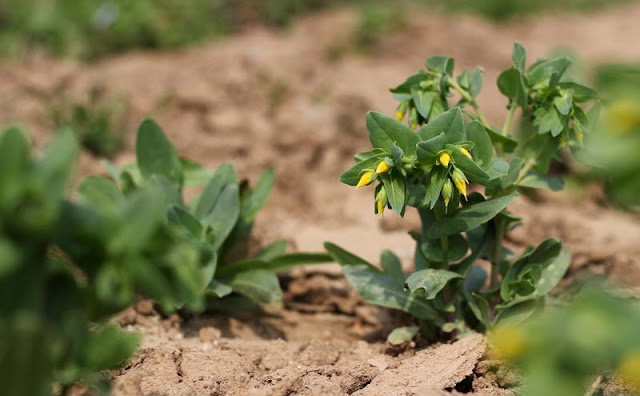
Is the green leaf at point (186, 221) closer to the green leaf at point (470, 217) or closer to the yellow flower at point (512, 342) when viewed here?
the green leaf at point (470, 217)

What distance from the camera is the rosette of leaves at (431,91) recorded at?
2.97 metres

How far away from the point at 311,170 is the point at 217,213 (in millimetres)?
1786

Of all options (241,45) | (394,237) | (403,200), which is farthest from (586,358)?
(241,45)

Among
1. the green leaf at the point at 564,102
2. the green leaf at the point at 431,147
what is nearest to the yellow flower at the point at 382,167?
the green leaf at the point at 431,147

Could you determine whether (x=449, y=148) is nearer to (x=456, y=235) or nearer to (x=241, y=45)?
(x=456, y=235)

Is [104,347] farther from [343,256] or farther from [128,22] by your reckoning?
[128,22]

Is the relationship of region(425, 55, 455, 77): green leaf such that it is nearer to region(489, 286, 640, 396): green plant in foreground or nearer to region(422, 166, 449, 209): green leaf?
region(422, 166, 449, 209): green leaf

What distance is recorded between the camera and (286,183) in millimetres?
4898

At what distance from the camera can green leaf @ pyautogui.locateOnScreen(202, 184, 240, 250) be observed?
3307 mm

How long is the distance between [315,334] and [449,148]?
4.28 ft

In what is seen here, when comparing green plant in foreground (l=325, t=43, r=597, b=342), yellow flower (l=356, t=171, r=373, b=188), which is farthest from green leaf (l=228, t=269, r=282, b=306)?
yellow flower (l=356, t=171, r=373, b=188)

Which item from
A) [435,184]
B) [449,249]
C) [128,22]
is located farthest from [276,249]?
[128,22]

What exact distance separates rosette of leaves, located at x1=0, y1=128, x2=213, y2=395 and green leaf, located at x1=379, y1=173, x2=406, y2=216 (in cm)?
88

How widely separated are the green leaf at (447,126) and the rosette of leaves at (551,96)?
35 centimetres
